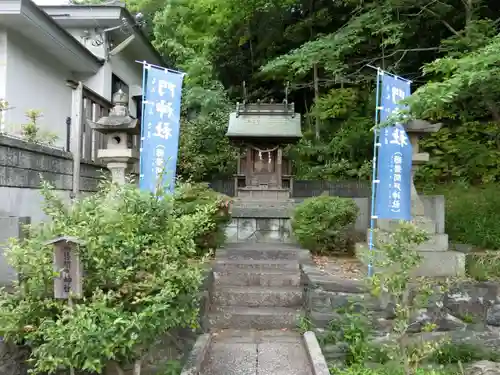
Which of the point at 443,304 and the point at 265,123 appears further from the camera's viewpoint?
the point at 265,123

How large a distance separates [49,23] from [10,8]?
3.27 ft

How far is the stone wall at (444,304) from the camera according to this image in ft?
22.6

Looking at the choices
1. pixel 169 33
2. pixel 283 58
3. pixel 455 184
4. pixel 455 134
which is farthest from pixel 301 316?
pixel 169 33

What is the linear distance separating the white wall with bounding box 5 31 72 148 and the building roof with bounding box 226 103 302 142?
5439mm

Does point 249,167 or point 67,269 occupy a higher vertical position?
point 249,167

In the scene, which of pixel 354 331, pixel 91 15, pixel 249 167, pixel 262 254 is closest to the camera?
pixel 354 331

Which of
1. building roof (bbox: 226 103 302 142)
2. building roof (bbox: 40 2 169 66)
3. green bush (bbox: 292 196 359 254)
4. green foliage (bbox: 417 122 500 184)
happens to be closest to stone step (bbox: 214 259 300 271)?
green bush (bbox: 292 196 359 254)

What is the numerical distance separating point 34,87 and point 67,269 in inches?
320

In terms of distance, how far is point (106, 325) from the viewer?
12.4 feet

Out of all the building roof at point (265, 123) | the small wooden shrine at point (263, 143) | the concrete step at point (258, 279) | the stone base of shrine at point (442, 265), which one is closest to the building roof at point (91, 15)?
the building roof at point (265, 123)

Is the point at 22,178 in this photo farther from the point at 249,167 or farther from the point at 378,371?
the point at 249,167

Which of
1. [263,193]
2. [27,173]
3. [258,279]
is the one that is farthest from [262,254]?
[263,193]

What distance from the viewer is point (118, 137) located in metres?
8.56

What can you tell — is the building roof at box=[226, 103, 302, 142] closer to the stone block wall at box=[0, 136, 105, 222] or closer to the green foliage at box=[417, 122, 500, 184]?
the green foliage at box=[417, 122, 500, 184]
